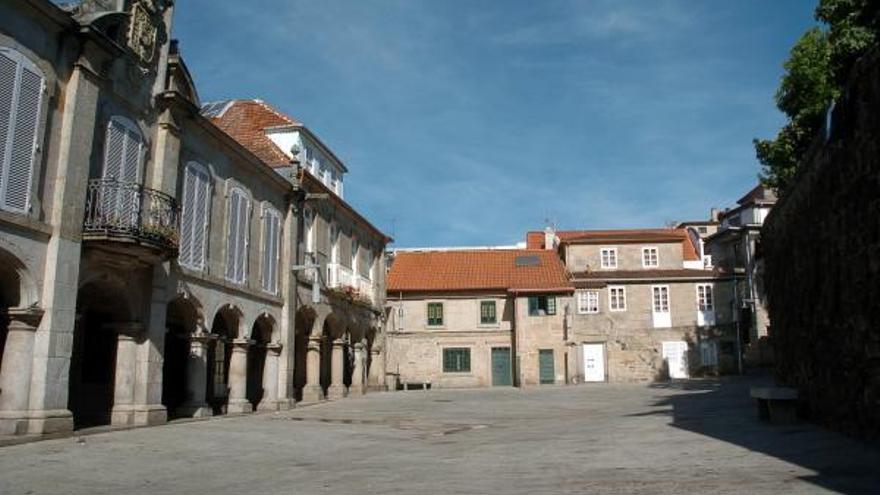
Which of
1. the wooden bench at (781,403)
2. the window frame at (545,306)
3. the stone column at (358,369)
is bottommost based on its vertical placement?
the wooden bench at (781,403)

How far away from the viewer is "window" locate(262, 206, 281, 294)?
23188 millimetres

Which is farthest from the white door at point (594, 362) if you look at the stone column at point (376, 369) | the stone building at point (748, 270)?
the stone column at point (376, 369)

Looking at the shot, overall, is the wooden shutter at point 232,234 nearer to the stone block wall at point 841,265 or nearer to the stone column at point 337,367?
the stone column at point 337,367

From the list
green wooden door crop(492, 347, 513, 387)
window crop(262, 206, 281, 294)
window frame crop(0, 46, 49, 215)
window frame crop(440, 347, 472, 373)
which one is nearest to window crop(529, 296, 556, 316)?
green wooden door crop(492, 347, 513, 387)

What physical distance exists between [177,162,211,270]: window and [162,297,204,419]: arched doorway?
4.15 ft

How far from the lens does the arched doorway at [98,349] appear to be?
16266 mm

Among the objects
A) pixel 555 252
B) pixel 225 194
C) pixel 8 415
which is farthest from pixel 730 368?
pixel 8 415

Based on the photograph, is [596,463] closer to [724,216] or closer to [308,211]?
[308,211]

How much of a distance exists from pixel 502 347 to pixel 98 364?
27.4m

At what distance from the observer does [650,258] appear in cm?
4612

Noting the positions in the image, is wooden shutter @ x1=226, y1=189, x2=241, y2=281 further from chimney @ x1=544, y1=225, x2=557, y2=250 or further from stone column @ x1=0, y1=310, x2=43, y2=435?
chimney @ x1=544, y1=225, x2=557, y2=250

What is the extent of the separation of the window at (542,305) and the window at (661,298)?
20.8ft

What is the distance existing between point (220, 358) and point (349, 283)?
779 cm

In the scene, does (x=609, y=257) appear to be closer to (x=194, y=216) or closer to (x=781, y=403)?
(x=194, y=216)
